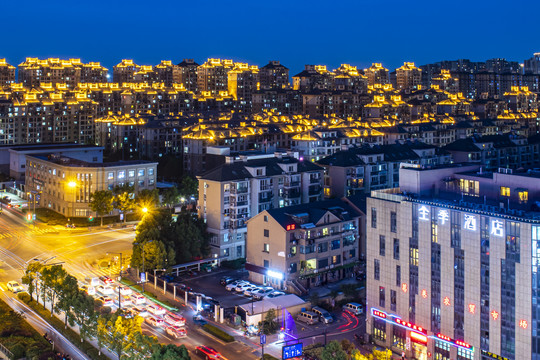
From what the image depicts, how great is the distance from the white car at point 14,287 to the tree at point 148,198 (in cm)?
1565

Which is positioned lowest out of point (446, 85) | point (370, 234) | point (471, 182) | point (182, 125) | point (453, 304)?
point (453, 304)

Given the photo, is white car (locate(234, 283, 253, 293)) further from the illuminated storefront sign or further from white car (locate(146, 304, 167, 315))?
the illuminated storefront sign

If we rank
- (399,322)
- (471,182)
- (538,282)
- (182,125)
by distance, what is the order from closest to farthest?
(538,282) → (399,322) → (471,182) → (182,125)

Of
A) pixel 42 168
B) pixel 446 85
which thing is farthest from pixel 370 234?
pixel 446 85

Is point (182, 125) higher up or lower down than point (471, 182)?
higher up

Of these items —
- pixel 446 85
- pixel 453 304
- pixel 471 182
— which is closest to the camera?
pixel 453 304

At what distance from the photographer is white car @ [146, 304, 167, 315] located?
32281 mm

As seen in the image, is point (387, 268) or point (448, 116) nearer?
point (387, 268)

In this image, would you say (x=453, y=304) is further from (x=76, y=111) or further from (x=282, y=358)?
(x=76, y=111)

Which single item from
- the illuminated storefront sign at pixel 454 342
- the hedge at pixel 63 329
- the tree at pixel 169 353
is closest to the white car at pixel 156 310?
the hedge at pixel 63 329

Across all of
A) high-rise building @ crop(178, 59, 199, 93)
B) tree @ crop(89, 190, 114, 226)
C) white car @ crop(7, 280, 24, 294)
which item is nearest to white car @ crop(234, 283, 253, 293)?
white car @ crop(7, 280, 24, 294)

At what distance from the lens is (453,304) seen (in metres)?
26.4

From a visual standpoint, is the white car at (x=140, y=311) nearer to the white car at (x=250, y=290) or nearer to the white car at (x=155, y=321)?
the white car at (x=155, y=321)

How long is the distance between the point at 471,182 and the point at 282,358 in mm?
11594
